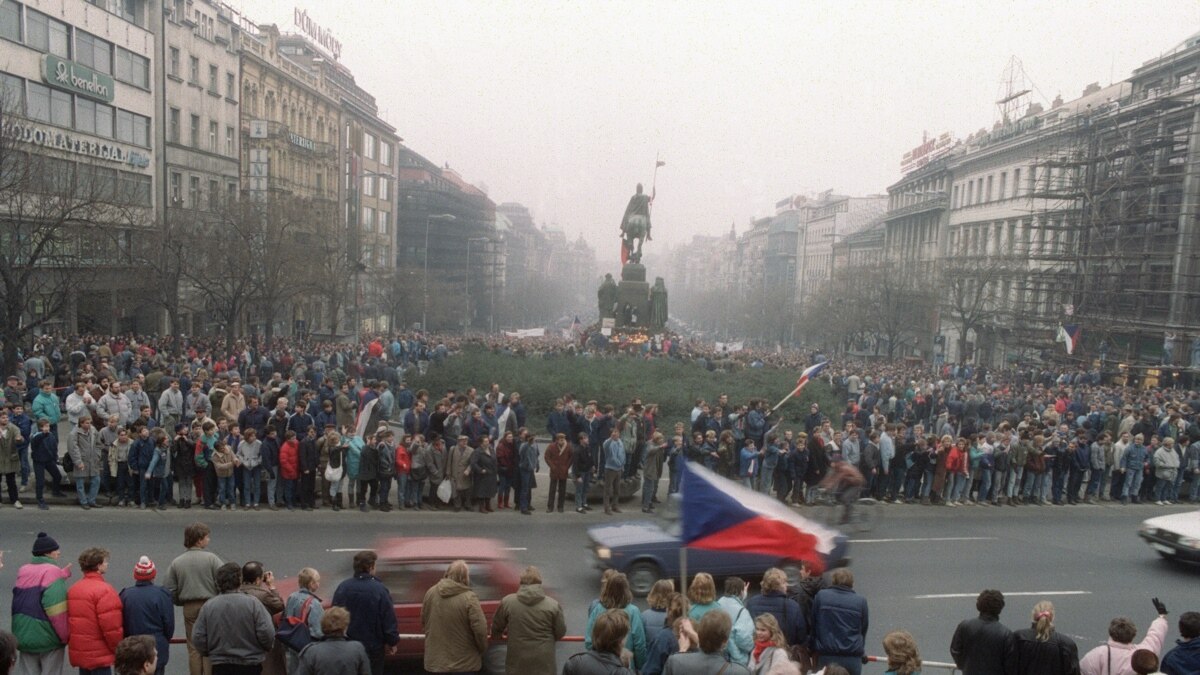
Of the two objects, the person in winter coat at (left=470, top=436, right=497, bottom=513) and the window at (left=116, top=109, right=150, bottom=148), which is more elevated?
the window at (left=116, top=109, right=150, bottom=148)

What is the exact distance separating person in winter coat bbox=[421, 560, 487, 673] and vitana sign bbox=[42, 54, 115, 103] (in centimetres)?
3550

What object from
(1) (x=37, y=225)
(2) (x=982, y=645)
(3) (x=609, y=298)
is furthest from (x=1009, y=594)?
(3) (x=609, y=298)

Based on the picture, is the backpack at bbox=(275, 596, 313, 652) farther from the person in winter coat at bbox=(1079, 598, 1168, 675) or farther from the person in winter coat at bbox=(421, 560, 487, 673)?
the person in winter coat at bbox=(1079, 598, 1168, 675)

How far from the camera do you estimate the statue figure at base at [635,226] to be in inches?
1834

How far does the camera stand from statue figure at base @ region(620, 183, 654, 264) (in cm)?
4659

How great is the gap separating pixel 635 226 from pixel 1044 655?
40.3m

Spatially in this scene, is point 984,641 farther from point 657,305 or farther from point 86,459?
point 657,305

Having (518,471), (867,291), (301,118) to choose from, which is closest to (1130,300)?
(867,291)

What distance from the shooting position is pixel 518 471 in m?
16.8

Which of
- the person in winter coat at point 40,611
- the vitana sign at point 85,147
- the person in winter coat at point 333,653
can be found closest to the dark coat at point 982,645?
the person in winter coat at point 333,653

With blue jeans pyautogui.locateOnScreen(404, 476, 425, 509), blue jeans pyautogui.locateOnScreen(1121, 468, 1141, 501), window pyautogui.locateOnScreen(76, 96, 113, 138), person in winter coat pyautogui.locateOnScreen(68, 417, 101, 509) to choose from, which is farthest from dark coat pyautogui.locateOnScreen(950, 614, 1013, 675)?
window pyautogui.locateOnScreen(76, 96, 113, 138)

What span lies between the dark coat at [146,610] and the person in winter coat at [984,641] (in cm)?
604

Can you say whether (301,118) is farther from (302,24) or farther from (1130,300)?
(1130,300)

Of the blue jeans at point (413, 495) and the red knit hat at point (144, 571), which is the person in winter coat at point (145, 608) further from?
the blue jeans at point (413, 495)
